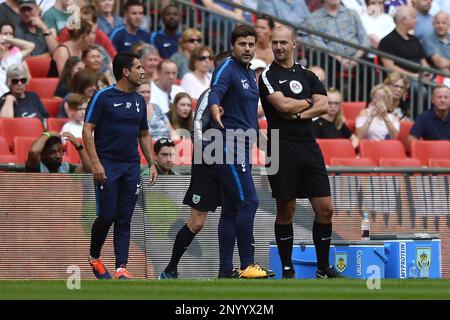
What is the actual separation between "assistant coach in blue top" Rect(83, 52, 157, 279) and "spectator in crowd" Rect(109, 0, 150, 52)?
703 centimetres

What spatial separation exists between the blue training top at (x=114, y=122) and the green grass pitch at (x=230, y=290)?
4.66ft

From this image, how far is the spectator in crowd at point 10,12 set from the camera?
65.7ft

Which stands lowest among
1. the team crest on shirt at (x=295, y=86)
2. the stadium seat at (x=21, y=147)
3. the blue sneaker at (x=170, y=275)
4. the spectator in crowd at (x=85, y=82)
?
the blue sneaker at (x=170, y=275)

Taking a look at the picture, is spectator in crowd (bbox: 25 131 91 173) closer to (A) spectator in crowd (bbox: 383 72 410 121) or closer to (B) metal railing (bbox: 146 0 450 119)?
(B) metal railing (bbox: 146 0 450 119)

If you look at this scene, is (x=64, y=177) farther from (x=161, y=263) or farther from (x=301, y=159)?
(x=301, y=159)

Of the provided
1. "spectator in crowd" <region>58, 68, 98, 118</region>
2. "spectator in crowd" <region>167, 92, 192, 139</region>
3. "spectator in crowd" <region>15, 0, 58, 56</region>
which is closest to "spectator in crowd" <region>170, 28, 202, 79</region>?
"spectator in crowd" <region>15, 0, 58, 56</region>

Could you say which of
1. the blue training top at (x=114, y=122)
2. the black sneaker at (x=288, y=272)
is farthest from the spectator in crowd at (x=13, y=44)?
the black sneaker at (x=288, y=272)

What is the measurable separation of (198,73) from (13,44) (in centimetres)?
274

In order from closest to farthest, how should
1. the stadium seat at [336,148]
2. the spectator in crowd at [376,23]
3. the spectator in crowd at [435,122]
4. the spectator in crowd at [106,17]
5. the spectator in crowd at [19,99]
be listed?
the spectator in crowd at [19,99] < the stadium seat at [336,148] < the spectator in crowd at [435,122] < the spectator in crowd at [106,17] < the spectator in crowd at [376,23]

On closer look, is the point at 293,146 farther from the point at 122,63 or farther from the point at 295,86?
the point at 122,63

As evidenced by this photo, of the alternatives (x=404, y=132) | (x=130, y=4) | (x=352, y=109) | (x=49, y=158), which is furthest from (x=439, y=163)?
(x=49, y=158)

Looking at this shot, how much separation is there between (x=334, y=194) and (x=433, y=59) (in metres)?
7.46

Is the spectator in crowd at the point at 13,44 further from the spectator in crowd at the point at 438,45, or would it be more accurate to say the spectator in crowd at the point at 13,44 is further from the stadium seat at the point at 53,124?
the spectator in crowd at the point at 438,45
